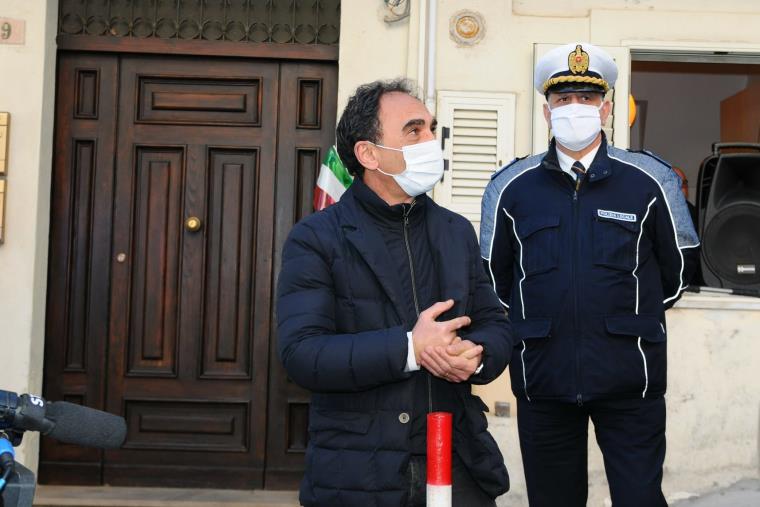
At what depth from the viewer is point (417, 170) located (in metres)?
2.71

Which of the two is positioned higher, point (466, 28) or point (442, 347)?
point (466, 28)

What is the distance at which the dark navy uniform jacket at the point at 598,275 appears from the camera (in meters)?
3.35

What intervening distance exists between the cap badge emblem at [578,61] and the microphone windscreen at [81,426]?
2396 millimetres

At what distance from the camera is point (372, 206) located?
8.69 ft

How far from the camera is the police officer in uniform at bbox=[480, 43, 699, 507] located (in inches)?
132

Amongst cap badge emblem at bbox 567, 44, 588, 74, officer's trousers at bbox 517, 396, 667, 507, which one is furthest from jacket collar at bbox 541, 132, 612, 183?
officer's trousers at bbox 517, 396, 667, 507

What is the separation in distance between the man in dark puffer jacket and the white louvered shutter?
3.16 metres

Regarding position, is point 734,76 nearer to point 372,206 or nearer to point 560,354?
point 560,354

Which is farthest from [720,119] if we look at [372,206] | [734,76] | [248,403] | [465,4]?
[372,206]

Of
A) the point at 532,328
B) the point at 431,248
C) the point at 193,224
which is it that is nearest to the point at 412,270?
the point at 431,248

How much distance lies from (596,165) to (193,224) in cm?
328

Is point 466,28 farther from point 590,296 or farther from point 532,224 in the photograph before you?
point 590,296

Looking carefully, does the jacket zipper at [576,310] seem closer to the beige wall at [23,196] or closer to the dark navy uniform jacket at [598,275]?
the dark navy uniform jacket at [598,275]

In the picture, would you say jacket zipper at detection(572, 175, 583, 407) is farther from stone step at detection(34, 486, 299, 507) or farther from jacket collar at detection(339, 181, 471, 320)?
stone step at detection(34, 486, 299, 507)
